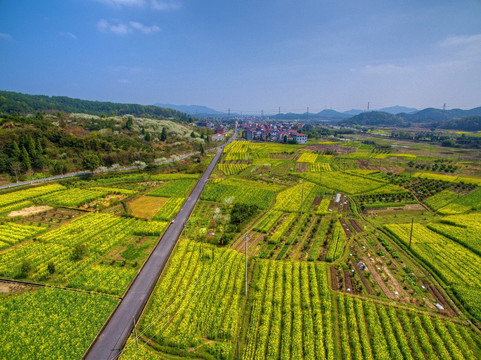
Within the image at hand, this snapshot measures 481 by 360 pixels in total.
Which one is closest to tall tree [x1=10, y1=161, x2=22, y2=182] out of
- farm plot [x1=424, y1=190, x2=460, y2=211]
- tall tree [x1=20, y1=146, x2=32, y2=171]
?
tall tree [x1=20, y1=146, x2=32, y2=171]

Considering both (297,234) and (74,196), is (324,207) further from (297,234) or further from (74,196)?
(74,196)

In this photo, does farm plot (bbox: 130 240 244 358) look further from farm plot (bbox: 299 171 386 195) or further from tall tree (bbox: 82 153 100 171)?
tall tree (bbox: 82 153 100 171)

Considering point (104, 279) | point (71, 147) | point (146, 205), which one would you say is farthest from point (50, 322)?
point (71, 147)

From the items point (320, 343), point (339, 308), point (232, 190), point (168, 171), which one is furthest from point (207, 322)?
point (168, 171)

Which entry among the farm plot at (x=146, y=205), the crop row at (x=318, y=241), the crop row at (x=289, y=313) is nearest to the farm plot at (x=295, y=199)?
the crop row at (x=318, y=241)

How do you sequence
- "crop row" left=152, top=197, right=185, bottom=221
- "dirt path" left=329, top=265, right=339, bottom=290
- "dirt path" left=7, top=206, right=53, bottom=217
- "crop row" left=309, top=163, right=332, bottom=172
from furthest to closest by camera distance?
"crop row" left=309, top=163, right=332, bottom=172, "dirt path" left=7, top=206, right=53, bottom=217, "crop row" left=152, top=197, right=185, bottom=221, "dirt path" left=329, top=265, right=339, bottom=290
